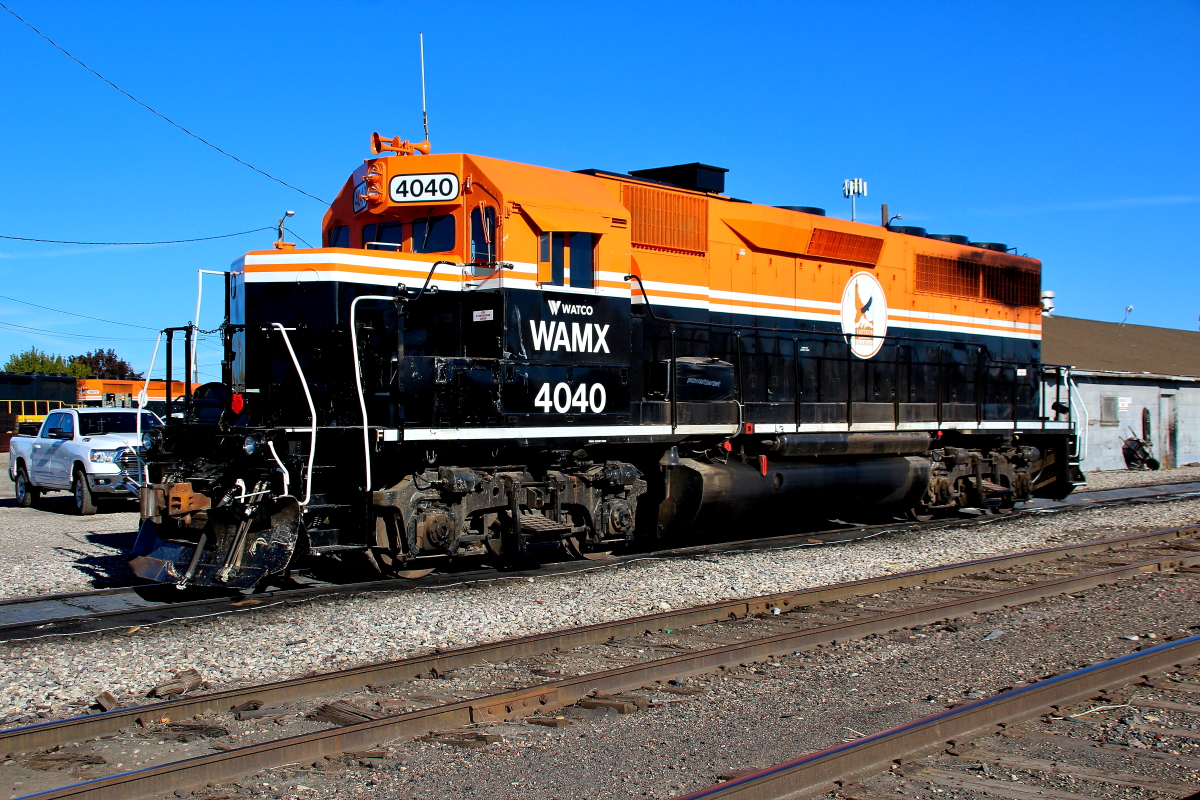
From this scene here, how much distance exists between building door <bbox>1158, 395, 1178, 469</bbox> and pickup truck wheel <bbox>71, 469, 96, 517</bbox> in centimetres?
2899

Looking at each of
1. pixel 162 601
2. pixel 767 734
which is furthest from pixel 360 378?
pixel 767 734

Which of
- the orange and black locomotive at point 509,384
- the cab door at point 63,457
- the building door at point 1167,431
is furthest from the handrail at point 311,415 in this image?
the building door at point 1167,431

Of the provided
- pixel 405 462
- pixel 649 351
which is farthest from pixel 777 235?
pixel 405 462

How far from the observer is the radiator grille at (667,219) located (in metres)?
10.1

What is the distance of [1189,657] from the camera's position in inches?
240

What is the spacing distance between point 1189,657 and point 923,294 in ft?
27.1

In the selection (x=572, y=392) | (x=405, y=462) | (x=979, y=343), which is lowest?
(x=405, y=462)

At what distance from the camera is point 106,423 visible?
54.5 ft

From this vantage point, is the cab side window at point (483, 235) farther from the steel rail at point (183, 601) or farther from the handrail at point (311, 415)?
the steel rail at point (183, 601)

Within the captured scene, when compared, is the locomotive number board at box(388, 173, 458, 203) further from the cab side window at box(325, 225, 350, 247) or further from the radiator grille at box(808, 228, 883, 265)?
the radiator grille at box(808, 228, 883, 265)

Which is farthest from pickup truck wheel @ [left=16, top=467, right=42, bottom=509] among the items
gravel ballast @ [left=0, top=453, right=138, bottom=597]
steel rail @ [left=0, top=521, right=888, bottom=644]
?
steel rail @ [left=0, top=521, right=888, bottom=644]

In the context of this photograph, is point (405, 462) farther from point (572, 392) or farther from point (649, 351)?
point (649, 351)

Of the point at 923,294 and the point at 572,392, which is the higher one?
the point at 923,294

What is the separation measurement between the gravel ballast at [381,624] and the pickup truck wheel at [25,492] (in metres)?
12.6
